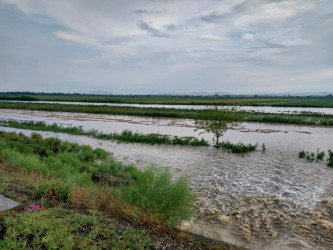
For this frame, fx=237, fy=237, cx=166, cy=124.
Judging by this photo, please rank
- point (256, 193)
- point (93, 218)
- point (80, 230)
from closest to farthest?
point (80, 230), point (93, 218), point (256, 193)

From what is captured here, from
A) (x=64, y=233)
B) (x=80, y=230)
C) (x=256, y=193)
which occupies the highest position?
(x=64, y=233)

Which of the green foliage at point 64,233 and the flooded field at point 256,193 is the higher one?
the green foliage at point 64,233

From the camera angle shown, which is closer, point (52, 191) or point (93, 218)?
point (93, 218)

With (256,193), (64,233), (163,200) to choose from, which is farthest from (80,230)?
(256,193)

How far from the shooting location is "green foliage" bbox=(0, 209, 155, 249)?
3.47 m

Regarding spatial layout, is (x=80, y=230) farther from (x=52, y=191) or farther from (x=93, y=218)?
(x=52, y=191)

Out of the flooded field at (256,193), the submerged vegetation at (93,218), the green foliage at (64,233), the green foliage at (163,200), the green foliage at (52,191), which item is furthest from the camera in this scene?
the flooded field at (256,193)

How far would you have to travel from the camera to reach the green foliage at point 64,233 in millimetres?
3471

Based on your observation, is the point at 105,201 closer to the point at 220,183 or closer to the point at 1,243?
the point at 1,243

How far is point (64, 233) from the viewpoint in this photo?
3.68 m

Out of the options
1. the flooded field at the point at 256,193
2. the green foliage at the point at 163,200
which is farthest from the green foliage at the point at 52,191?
the flooded field at the point at 256,193

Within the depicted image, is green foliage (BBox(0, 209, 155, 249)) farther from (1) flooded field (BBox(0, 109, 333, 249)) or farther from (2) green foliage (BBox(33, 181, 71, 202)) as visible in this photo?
(1) flooded field (BBox(0, 109, 333, 249))

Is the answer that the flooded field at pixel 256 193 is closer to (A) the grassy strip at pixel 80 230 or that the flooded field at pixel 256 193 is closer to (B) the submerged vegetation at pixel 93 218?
(B) the submerged vegetation at pixel 93 218

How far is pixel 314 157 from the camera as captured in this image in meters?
14.0
